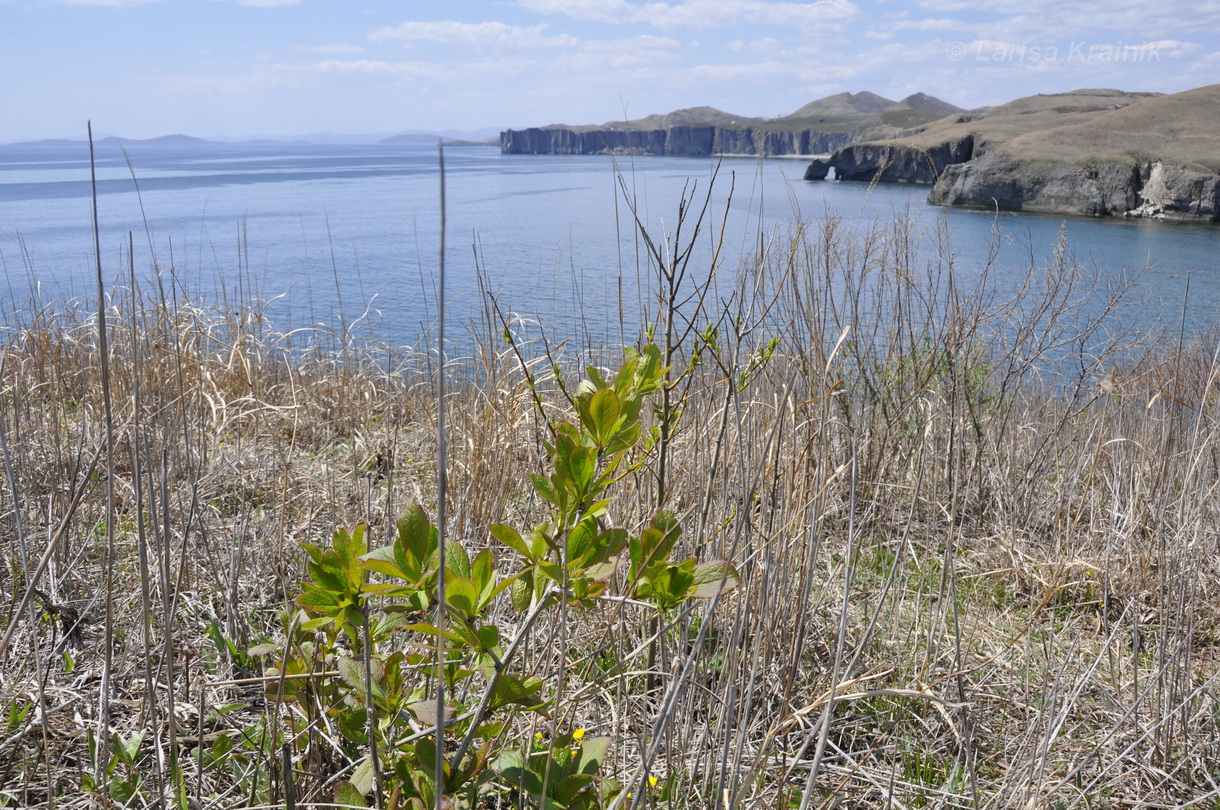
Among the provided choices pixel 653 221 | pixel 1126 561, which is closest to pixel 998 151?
pixel 653 221

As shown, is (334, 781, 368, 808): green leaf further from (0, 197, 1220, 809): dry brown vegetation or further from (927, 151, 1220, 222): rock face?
(927, 151, 1220, 222): rock face

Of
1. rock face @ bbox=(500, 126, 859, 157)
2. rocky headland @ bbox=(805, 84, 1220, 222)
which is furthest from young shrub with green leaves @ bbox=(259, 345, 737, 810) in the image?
rock face @ bbox=(500, 126, 859, 157)

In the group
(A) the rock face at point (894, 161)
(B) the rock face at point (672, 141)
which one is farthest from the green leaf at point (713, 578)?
(B) the rock face at point (672, 141)

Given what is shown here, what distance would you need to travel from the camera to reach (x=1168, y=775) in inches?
59.8

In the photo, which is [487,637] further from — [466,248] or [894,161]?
[894,161]

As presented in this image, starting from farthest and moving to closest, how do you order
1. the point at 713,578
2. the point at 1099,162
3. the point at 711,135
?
the point at 711,135
the point at 1099,162
the point at 713,578

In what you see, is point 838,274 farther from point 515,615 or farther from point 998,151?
point 998,151

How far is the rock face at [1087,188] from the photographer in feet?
92.6

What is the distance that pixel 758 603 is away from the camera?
5.45 feet

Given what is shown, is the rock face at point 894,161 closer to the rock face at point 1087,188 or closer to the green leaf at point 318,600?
the rock face at point 1087,188

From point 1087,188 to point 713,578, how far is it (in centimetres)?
3634

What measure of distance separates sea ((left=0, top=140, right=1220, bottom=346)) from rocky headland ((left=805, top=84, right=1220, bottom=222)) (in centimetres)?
167

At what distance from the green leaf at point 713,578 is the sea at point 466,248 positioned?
0.67 m

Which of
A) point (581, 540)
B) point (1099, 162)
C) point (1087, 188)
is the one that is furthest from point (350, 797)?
point (1099, 162)
